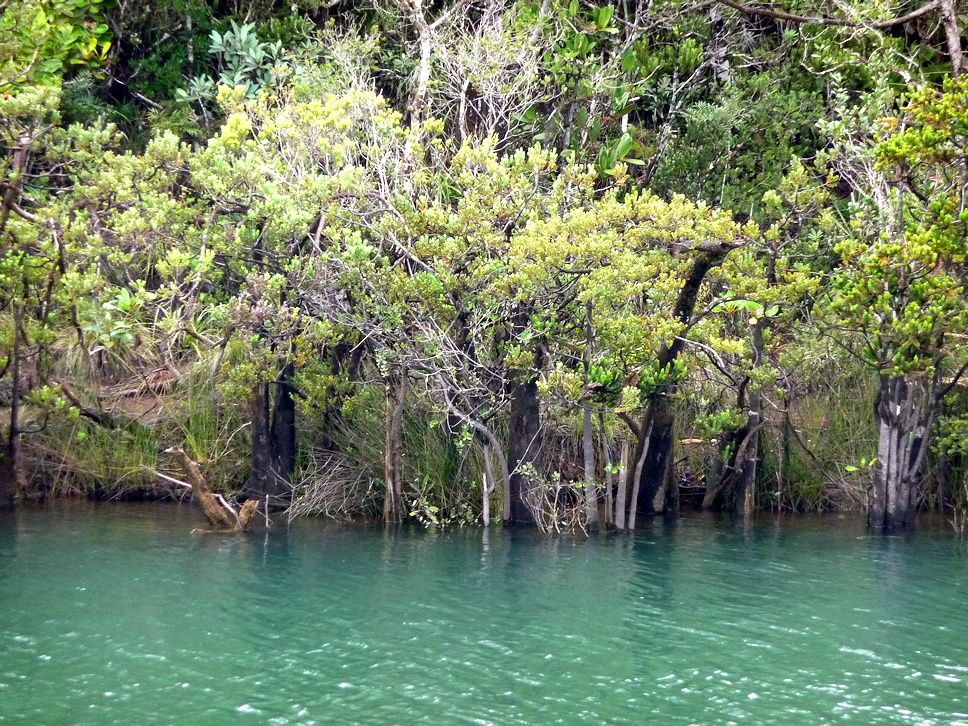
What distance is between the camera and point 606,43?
1816 centimetres

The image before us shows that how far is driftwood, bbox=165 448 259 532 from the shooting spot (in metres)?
14.4

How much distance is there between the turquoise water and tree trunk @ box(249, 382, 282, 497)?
0.72m

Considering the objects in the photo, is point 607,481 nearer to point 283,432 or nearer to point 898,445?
point 898,445

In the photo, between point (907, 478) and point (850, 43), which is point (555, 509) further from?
point (850, 43)

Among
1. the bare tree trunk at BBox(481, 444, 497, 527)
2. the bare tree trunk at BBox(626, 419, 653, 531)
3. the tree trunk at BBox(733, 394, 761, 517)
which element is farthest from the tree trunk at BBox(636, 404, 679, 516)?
the bare tree trunk at BBox(481, 444, 497, 527)

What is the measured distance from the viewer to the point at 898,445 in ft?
49.0

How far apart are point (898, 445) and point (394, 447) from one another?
6.29m

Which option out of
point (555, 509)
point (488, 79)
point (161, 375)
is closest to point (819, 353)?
point (555, 509)

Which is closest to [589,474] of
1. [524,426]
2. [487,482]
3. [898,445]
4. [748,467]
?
[524,426]

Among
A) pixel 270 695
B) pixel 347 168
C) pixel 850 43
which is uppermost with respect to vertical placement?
pixel 850 43

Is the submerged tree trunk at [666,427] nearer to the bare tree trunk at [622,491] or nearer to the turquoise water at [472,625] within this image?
the bare tree trunk at [622,491]

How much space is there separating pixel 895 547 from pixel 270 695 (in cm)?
869

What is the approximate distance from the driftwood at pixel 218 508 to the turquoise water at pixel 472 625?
0.28 meters

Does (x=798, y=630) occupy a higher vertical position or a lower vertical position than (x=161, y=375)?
lower
